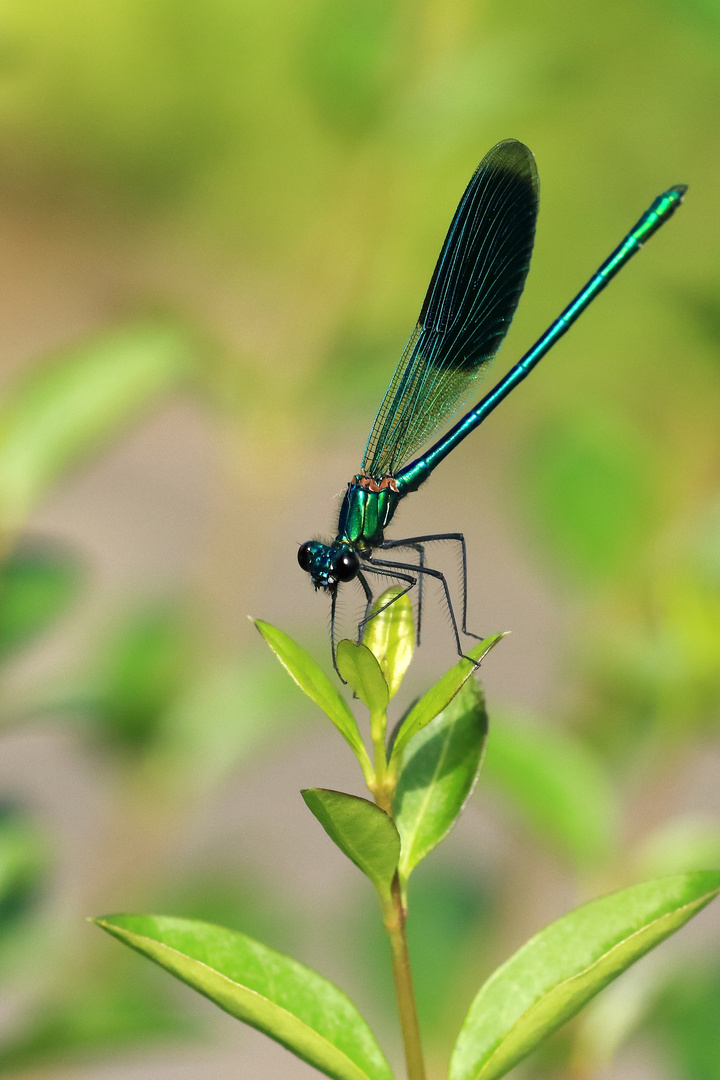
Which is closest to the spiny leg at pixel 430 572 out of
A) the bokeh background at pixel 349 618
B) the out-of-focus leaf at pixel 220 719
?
the bokeh background at pixel 349 618

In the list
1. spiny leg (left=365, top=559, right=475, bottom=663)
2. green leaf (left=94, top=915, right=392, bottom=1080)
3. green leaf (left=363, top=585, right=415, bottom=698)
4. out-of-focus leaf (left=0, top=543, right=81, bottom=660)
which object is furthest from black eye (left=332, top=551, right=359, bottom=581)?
green leaf (left=94, top=915, right=392, bottom=1080)

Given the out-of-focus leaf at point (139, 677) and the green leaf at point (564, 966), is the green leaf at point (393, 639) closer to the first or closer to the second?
the green leaf at point (564, 966)

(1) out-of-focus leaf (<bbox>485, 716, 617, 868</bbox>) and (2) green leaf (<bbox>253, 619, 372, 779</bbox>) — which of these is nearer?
(2) green leaf (<bbox>253, 619, 372, 779</bbox>)

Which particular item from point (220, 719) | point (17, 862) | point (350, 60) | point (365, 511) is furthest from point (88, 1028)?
point (350, 60)

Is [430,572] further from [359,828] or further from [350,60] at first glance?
[350,60]

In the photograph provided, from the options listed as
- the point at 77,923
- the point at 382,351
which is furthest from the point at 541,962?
the point at 382,351

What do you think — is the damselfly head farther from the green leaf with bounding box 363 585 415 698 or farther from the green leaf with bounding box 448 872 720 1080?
the green leaf with bounding box 448 872 720 1080

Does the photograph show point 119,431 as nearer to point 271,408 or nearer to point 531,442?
point 271,408
